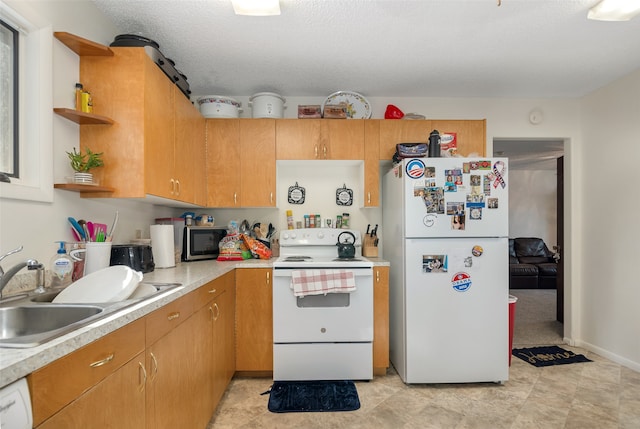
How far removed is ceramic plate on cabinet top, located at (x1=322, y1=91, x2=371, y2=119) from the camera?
3.08 m

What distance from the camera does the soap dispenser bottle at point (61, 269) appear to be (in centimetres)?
149

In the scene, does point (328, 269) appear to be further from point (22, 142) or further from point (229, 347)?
point (22, 142)

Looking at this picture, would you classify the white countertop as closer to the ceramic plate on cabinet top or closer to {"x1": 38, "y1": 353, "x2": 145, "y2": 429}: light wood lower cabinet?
{"x1": 38, "y1": 353, "x2": 145, "y2": 429}: light wood lower cabinet

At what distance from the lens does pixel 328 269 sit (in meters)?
2.51

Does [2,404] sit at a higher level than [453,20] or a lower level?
lower

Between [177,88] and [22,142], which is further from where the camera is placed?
[177,88]

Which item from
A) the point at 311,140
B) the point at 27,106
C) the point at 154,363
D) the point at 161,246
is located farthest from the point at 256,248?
the point at 27,106

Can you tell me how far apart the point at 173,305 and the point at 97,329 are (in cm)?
53

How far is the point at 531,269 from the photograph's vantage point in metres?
6.09

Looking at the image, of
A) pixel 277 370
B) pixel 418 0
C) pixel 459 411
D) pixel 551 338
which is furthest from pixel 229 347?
pixel 551 338

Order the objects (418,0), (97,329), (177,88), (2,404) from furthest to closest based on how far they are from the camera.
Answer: (177,88), (418,0), (97,329), (2,404)

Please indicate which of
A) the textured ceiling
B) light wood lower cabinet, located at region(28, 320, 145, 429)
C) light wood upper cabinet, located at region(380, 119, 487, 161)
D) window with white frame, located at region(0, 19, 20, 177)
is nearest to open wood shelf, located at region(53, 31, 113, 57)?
window with white frame, located at region(0, 19, 20, 177)

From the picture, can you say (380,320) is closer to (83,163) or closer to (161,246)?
(161,246)

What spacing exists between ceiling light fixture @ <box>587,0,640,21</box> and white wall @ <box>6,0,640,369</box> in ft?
3.98
